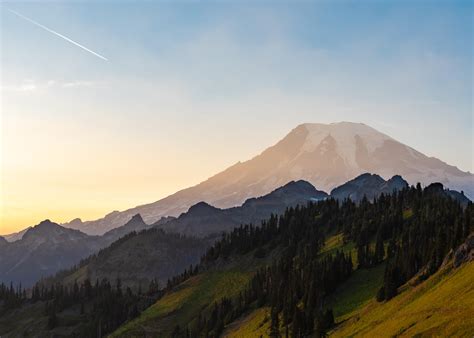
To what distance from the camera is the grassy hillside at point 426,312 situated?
8088 cm

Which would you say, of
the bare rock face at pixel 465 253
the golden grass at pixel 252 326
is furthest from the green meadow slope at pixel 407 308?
the bare rock face at pixel 465 253

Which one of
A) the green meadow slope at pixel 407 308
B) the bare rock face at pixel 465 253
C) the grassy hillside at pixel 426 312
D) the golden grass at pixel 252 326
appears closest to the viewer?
the grassy hillside at pixel 426 312

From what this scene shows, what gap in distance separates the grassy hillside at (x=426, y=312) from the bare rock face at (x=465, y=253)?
217cm

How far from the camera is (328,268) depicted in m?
174

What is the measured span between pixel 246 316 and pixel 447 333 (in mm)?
124838

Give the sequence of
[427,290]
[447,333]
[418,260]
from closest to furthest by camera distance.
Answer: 1. [447,333]
2. [427,290]
3. [418,260]

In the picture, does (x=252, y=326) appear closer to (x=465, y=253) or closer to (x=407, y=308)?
(x=407, y=308)

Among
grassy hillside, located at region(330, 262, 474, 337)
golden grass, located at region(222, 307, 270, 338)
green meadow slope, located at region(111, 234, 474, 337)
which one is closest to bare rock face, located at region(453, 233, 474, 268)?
green meadow slope, located at region(111, 234, 474, 337)

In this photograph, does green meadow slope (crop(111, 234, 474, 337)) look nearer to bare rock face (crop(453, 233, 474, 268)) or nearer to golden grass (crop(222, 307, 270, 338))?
golden grass (crop(222, 307, 270, 338))

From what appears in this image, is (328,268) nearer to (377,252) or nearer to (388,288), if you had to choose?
(377,252)

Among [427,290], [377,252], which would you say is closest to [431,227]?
[377,252]

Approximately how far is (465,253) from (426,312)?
25.8m

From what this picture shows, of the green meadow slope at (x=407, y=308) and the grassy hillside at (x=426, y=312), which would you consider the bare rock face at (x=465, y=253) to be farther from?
the grassy hillside at (x=426, y=312)

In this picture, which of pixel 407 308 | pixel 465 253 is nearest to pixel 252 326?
pixel 407 308
